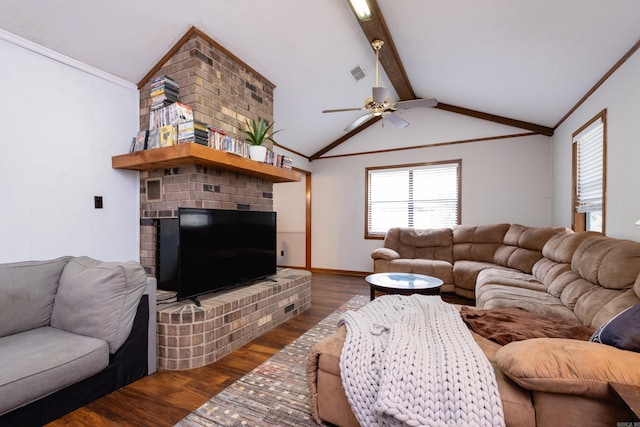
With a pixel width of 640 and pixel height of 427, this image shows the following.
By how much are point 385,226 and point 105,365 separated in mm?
4548

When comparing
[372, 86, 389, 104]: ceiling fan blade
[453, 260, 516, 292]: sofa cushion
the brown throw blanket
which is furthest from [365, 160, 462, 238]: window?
the brown throw blanket

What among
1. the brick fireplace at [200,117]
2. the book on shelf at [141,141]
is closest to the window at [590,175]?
the brick fireplace at [200,117]

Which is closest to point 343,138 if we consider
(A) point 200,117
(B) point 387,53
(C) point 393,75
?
(C) point 393,75

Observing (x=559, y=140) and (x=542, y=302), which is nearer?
(x=542, y=302)

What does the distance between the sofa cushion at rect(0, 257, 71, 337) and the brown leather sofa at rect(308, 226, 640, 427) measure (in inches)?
69.7

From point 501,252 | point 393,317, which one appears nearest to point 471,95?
point 501,252

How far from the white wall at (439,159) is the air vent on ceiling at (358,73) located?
1636 mm

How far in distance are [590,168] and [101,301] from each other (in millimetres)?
4666

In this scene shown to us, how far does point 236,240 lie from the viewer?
2729mm

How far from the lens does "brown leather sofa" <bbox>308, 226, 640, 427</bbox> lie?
0.96 metres

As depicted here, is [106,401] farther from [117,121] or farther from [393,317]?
[117,121]

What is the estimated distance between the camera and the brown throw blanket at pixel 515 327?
152 cm

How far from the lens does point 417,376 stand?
1.13 m

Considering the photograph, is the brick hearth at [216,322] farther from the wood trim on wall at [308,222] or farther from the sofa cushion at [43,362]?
the wood trim on wall at [308,222]
